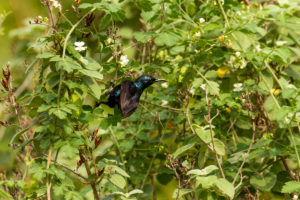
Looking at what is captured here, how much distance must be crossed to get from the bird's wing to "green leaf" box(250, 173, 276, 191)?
770 millimetres

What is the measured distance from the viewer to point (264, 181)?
2457 mm

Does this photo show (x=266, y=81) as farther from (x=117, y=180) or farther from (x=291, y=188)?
(x=117, y=180)

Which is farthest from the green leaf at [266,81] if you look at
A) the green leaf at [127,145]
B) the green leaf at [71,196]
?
the green leaf at [71,196]

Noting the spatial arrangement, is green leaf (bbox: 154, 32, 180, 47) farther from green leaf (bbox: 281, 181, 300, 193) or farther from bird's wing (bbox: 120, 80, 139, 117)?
green leaf (bbox: 281, 181, 300, 193)

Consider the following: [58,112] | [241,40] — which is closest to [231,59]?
[241,40]

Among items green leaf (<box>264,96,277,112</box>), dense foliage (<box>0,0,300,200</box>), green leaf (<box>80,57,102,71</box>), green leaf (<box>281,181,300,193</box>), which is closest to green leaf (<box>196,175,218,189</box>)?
dense foliage (<box>0,0,300,200</box>)

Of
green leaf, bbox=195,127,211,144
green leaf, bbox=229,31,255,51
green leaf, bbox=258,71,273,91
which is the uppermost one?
green leaf, bbox=229,31,255,51

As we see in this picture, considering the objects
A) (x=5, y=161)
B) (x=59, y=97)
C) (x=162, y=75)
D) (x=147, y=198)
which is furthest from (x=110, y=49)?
(x=5, y=161)

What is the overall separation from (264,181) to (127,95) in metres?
0.86

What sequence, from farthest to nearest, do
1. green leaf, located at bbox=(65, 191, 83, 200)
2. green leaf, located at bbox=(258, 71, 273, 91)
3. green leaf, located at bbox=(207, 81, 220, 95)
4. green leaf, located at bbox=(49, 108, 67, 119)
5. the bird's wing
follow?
green leaf, located at bbox=(258, 71, 273, 91) → green leaf, located at bbox=(207, 81, 220, 95) → the bird's wing → green leaf, located at bbox=(65, 191, 83, 200) → green leaf, located at bbox=(49, 108, 67, 119)

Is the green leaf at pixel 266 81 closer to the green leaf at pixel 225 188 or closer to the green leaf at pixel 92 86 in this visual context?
the green leaf at pixel 225 188

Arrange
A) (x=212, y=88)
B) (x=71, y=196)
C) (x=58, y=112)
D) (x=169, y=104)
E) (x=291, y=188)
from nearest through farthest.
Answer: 1. (x=58, y=112)
2. (x=71, y=196)
3. (x=291, y=188)
4. (x=212, y=88)
5. (x=169, y=104)

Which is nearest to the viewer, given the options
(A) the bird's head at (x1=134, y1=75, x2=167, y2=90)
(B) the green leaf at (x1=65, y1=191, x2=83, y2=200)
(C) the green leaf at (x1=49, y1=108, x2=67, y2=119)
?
(C) the green leaf at (x1=49, y1=108, x2=67, y2=119)

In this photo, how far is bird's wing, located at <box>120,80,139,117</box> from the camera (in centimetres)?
203
